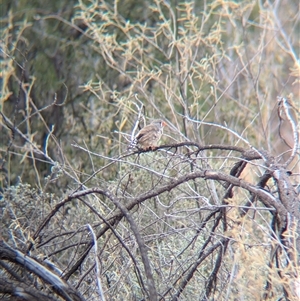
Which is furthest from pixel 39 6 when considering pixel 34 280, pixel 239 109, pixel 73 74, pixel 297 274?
pixel 297 274

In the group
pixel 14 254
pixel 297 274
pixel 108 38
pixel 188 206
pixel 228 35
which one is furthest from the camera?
pixel 228 35

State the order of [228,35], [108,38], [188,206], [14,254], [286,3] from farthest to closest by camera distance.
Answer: [286,3], [228,35], [108,38], [188,206], [14,254]

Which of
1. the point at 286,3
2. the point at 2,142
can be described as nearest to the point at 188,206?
the point at 2,142

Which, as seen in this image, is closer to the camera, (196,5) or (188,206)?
(188,206)

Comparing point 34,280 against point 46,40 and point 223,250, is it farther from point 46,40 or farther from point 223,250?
point 46,40

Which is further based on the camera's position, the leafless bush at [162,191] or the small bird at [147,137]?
the small bird at [147,137]

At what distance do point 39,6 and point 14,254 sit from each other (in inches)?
376

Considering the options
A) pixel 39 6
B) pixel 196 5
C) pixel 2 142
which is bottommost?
pixel 2 142

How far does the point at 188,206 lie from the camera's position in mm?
6781

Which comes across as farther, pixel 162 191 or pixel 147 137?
pixel 147 137

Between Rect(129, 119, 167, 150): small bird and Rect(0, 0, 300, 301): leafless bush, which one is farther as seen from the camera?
Rect(129, 119, 167, 150): small bird

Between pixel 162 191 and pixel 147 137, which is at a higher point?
pixel 162 191

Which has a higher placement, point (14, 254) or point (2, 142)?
point (14, 254)

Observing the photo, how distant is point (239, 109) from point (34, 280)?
7.23m
